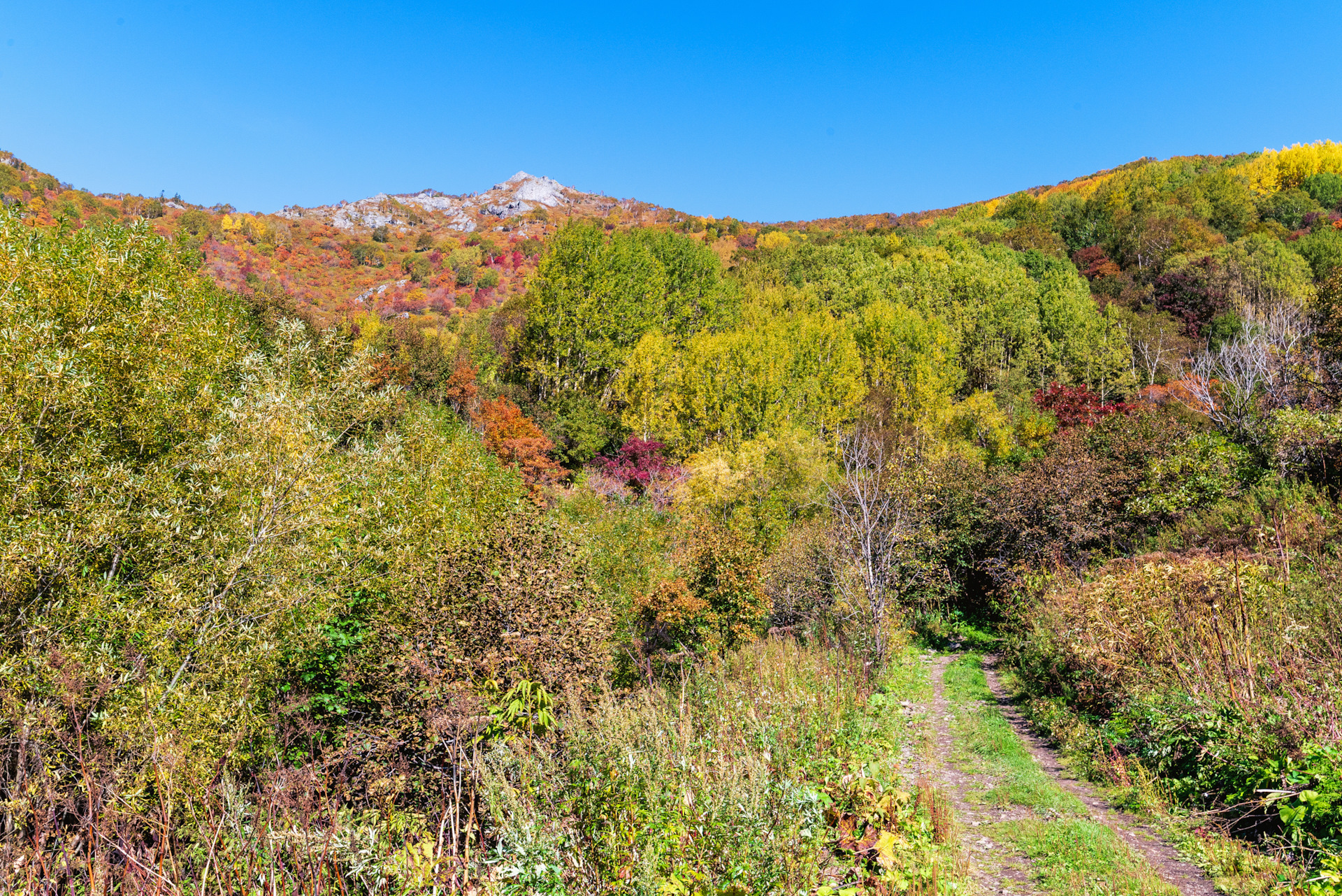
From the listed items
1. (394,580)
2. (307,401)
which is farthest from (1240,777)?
(307,401)

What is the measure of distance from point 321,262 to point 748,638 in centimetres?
7578

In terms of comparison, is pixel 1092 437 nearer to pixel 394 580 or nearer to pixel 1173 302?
pixel 394 580

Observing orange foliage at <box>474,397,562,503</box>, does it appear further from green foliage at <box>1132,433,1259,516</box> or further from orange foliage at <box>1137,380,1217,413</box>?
orange foliage at <box>1137,380,1217,413</box>

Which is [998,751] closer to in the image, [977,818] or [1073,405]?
[977,818]

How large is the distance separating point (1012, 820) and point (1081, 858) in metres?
1.25

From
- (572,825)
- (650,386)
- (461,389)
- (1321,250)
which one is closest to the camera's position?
(572,825)

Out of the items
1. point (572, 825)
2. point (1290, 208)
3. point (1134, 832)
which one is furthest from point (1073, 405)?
point (1290, 208)

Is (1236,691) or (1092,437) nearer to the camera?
(1236,691)

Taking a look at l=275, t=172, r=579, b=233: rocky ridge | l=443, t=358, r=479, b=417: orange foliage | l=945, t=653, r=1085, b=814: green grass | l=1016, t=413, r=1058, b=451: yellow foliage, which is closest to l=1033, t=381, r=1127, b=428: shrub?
l=1016, t=413, r=1058, b=451: yellow foliage

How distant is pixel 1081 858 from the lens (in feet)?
19.9

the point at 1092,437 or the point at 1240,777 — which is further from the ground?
the point at 1092,437

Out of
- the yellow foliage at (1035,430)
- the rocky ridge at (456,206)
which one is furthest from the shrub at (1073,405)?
the rocky ridge at (456,206)

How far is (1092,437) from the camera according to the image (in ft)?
75.8

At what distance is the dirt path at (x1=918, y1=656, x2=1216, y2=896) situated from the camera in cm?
576
